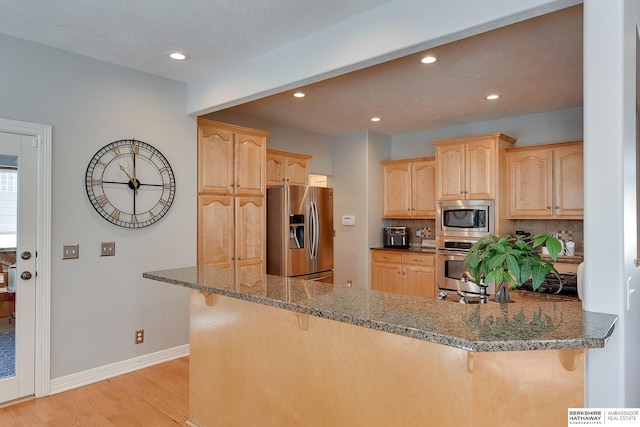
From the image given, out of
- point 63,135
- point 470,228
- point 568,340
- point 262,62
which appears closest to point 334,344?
point 568,340

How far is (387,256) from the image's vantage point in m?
5.70

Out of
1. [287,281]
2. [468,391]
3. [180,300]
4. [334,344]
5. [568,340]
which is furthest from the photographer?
[180,300]

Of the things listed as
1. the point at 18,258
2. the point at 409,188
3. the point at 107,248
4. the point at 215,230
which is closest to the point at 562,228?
the point at 409,188

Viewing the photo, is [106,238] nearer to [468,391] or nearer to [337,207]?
[468,391]

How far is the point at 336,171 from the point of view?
6.23 metres

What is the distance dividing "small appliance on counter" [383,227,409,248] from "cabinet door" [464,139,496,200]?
130 centimetres

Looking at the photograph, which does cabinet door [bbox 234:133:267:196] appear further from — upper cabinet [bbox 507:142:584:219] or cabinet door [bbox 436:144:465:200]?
upper cabinet [bbox 507:142:584:219]

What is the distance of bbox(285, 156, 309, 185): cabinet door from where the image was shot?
17.5ft

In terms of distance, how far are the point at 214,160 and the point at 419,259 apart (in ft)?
9.82

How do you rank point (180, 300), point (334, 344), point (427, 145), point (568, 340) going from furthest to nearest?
1. point (427, 145)
2. point (180, 300)
3. point (334, 344)
4. point (568, 340)

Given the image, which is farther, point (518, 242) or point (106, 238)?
point (106, 238)

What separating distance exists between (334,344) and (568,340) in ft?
3.04

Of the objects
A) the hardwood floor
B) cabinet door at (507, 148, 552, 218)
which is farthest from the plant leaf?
cabinet door at (507, 148, 552, 218)

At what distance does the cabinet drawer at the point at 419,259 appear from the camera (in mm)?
5297
